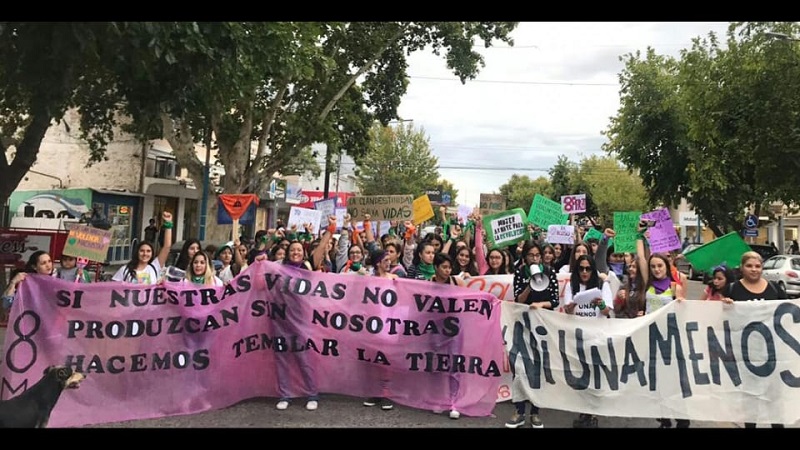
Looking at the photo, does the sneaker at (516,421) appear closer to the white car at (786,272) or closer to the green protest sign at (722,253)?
the green protest sign at (722,253)

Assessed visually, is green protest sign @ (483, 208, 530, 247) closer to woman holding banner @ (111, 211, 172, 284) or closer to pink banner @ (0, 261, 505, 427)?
pink banner @ (0, 261, 505, 427)

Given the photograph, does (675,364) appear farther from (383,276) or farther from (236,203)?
(236,203)

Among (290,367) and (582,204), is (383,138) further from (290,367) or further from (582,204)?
(290,367)

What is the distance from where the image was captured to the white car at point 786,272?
18.1m

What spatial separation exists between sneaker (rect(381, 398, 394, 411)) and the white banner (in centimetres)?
116

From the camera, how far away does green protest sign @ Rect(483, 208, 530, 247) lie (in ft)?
29.3

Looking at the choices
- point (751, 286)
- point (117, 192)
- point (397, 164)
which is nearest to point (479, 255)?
point (751, 286)

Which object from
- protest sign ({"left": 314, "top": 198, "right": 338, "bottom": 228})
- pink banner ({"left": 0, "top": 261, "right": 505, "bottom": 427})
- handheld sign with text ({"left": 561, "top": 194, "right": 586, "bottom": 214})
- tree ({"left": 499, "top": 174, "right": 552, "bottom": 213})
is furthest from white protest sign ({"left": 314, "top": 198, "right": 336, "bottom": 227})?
tree ({"left": 499, "top": 174, "right": 552, "bottom": 213})

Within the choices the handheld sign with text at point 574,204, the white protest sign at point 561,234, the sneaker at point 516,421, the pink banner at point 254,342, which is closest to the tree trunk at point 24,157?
the pink banner at point 254,342

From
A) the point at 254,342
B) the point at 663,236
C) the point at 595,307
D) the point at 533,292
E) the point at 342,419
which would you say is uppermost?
the point at 663,236

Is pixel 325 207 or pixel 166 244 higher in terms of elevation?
pixel 325 207

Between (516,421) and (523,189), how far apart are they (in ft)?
255

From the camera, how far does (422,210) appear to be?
1272cm
